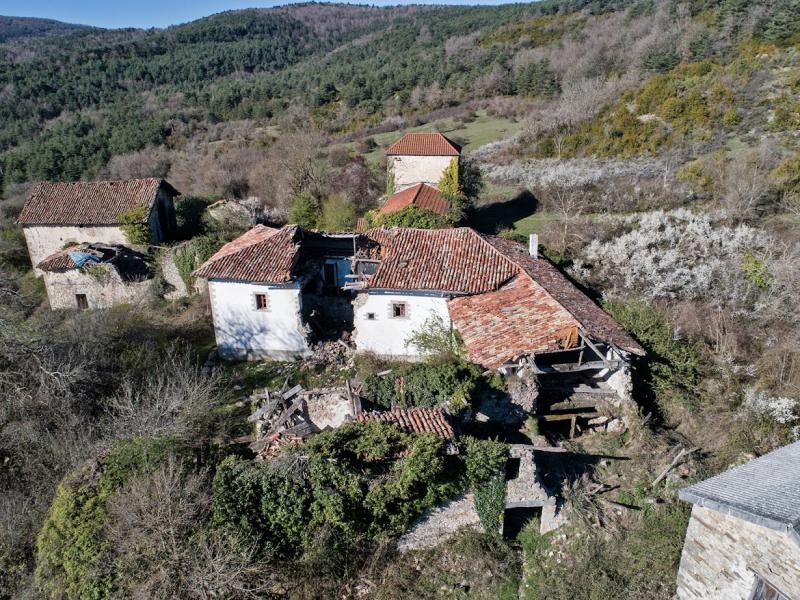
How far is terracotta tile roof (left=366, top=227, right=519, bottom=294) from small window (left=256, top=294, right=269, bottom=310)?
438 centimetres

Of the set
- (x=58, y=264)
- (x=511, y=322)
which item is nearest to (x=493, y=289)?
(x=511, y=322)

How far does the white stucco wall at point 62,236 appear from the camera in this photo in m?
29.4

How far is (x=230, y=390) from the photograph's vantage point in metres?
18.1

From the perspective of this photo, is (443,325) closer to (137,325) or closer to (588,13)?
(137,325)

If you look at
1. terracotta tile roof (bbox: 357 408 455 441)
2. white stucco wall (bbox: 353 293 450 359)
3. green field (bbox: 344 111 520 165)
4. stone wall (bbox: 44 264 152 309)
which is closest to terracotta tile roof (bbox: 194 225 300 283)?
white stucco wall (bbox: 353 293 450 359)

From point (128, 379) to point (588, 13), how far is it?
81.4m

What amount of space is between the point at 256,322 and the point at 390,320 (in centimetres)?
542

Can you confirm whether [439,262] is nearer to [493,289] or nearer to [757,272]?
[493,289]

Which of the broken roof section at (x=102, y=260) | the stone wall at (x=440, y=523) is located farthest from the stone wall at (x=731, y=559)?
the broken roof section at (x=102, y=260)

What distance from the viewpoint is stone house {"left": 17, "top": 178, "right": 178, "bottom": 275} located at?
29.4 metres

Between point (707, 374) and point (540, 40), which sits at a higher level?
point (540, 40)

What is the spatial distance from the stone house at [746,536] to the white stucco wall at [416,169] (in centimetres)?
2547

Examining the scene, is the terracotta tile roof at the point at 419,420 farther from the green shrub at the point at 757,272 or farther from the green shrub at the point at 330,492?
the green shrub at the point at 757,272

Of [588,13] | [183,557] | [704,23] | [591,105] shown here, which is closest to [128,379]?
[183,557]
